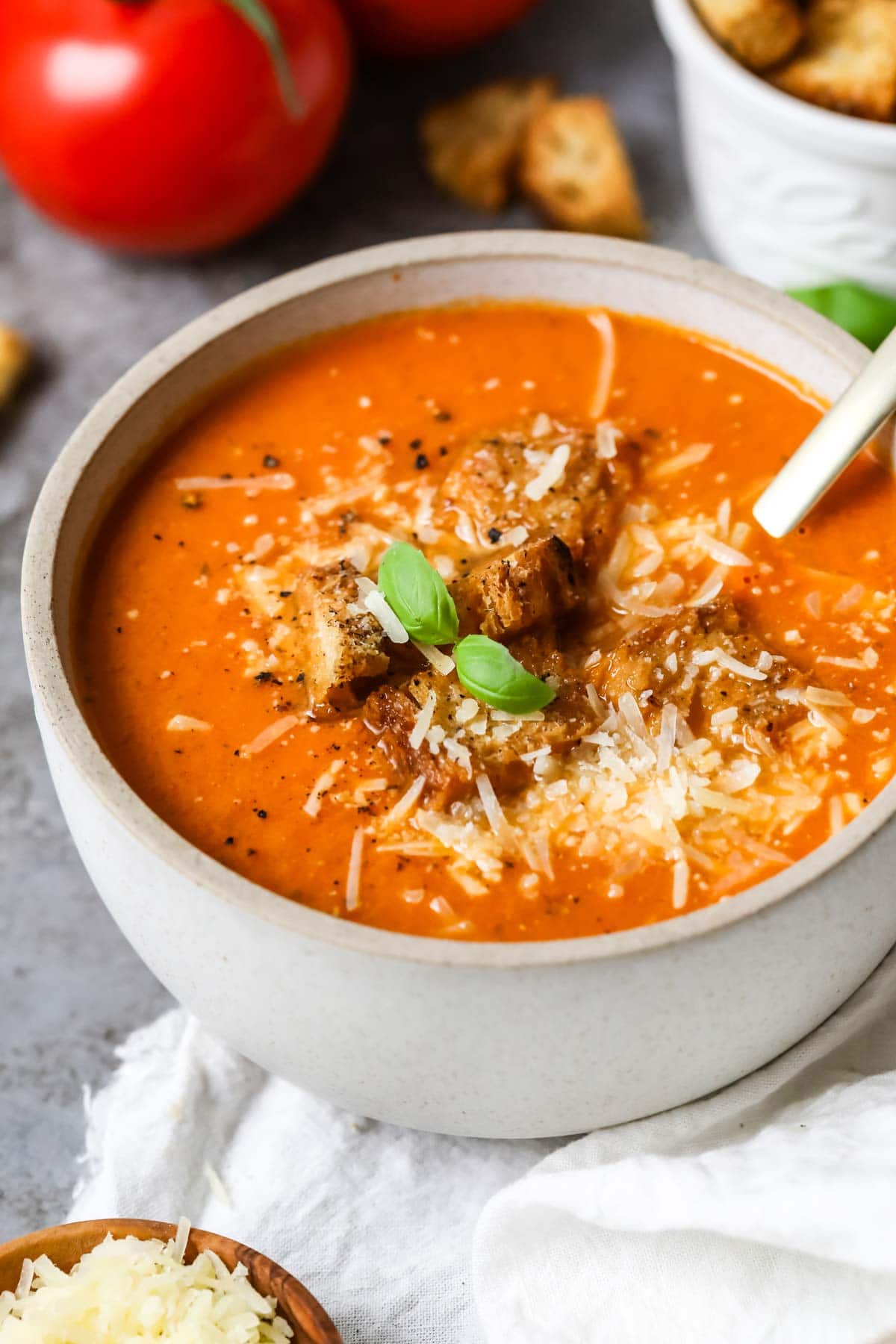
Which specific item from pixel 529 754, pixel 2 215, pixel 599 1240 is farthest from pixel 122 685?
pixel 2 215

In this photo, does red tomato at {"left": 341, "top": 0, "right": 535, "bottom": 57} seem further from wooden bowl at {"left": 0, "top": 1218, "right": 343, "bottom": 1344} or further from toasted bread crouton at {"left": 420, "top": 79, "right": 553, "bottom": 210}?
wooden bowl at {"left": 0, "top": 1218, "right": 343, "bottom": 1344}

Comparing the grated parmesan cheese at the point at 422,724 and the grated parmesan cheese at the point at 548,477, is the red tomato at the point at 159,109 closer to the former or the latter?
the grated parmesan cheese at the point at 548,477

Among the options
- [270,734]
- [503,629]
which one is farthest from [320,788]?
[503,629]

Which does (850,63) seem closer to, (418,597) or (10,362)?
(418,597)

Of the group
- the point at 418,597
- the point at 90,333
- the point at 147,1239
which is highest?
the point at 418,597

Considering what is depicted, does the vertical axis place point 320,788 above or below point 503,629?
below

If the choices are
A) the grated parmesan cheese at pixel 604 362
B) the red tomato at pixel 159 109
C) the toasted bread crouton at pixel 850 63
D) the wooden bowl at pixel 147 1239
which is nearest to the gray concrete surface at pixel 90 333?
the red tomato at pixel 159 109

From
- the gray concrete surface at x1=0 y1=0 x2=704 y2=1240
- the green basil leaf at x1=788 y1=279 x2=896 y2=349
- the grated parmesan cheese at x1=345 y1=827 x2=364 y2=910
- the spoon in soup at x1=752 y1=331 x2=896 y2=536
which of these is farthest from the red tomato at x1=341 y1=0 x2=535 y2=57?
the grated parmesan cheese at x1=345 y1=827 x2=364 y2=910
